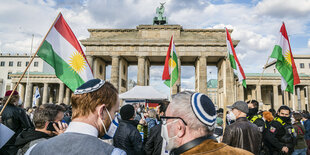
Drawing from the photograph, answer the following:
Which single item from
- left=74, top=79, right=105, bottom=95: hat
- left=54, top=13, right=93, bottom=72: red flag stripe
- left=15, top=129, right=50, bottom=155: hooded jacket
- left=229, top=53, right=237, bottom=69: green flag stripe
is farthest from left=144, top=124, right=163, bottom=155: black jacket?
left=229, top=53, right=237, bottom=69: green flag stripe

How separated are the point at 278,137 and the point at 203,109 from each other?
4607mm

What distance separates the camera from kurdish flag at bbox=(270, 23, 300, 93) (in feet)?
25.9

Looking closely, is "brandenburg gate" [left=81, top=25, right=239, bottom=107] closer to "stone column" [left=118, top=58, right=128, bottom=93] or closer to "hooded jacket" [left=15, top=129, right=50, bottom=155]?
"stone column" [left=118, top=58, right=128, bottom=93]

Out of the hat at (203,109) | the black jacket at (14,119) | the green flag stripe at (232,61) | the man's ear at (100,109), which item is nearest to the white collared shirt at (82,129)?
the man's ear at (100,109)

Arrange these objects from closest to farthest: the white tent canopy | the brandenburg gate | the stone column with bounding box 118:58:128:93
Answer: the white tent canopy → the brandenburg gate → the stone column with bounding box 118:58:128:93

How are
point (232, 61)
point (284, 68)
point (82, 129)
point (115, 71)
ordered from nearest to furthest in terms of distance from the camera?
point (82, 129)
point (284, 68)
point (232, 61)
point (115, 71)

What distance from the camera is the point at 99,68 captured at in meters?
40.0

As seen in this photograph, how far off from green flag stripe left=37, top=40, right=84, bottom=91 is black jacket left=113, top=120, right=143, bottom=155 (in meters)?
1.24

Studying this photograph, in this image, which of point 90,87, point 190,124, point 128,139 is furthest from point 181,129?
point 128,139

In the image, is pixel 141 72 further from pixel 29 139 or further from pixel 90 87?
pixel 90 87

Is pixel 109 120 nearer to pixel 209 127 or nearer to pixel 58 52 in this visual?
pixel 209 127

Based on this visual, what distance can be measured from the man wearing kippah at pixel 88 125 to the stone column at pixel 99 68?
36.4 m

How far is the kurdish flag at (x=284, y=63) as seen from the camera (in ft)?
25.9

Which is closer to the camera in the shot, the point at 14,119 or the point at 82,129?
the point at 82,129
